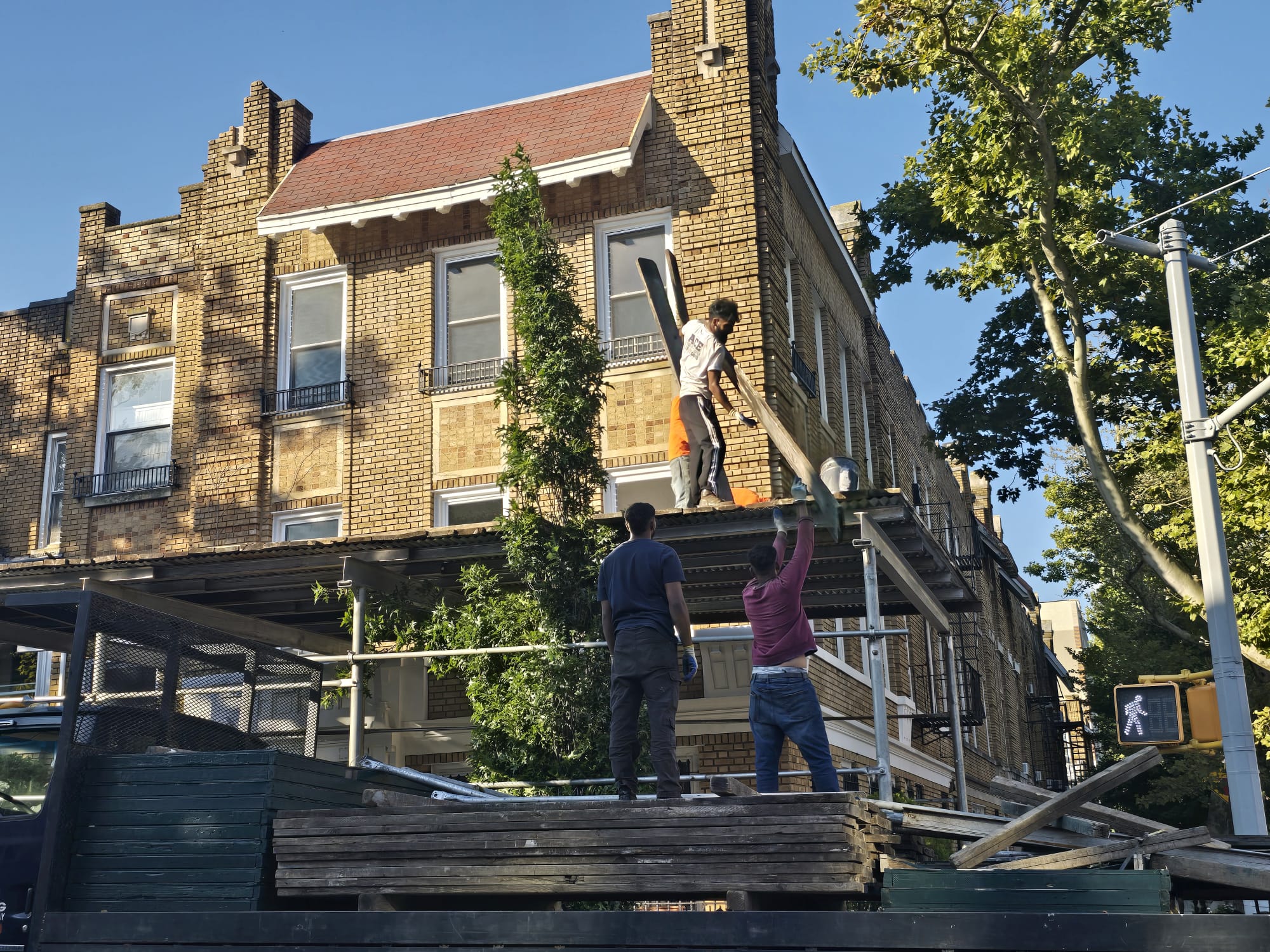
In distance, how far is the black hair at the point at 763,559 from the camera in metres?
8.19

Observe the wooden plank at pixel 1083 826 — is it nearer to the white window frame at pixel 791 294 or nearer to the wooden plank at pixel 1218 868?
the wooden plank at pixel 1218 868

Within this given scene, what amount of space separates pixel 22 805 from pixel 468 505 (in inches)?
425

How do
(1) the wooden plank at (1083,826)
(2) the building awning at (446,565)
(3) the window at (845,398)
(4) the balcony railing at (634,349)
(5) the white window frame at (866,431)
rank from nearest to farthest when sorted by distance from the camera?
(1) the wooden plank at (1083,826), (2) the building awning at (446,565), (4) the balcony railing at (634,349), (3) the window at (845,398), (5) the white window frame at (866,431)

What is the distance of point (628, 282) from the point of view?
17.5 meters

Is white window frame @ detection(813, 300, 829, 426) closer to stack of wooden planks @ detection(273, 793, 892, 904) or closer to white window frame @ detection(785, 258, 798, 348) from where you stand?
white window frame @ detection(785, 258, 798, 348)

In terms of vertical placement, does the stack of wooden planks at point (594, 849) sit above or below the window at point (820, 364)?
below

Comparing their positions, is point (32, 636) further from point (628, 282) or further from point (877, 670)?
point (628, 282)

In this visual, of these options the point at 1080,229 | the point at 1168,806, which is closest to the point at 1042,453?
the point at 1080,229

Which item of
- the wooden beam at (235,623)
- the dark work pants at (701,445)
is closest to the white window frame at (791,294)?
the dark work pants at (701,445)

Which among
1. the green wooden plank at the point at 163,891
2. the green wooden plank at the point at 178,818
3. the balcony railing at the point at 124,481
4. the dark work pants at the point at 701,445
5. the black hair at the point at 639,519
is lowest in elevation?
the green wooden plank at the point at 163,891

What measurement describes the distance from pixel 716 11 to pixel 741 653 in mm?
8699

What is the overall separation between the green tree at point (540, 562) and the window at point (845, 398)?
8824 millimetres

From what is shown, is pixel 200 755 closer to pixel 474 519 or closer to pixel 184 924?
pixel 184 924

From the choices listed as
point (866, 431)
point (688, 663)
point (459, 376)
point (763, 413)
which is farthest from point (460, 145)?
point (688, 663)
